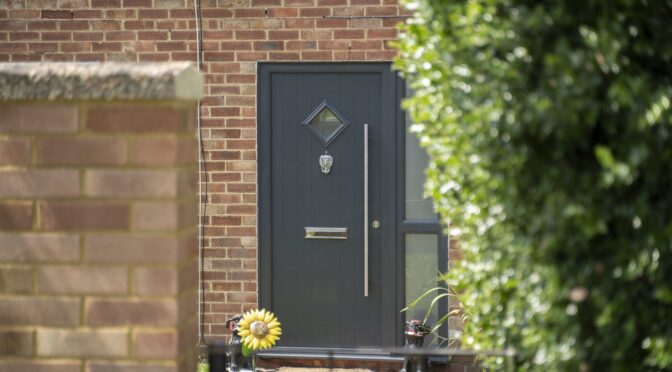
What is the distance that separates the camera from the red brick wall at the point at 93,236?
2691 mm

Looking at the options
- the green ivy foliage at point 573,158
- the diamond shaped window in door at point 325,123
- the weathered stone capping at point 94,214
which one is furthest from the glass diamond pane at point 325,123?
the weathered stone capping at point 94,214

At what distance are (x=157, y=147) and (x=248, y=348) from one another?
10.6ft

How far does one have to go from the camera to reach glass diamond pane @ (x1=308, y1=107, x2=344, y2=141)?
7.70m

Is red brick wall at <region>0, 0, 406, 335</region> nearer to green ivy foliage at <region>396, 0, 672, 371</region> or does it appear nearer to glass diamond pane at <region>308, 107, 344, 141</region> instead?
glass diamond pane at <region>308, 107, 344, 141</region>

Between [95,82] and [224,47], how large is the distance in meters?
5.03

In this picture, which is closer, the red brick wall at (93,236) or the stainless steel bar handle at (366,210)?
the red brick wall at (93,236)

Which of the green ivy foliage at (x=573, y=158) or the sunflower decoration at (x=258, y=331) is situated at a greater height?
the green ivy foliage at (x=573, y=158)

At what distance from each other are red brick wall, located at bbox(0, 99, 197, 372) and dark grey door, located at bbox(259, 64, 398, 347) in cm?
492

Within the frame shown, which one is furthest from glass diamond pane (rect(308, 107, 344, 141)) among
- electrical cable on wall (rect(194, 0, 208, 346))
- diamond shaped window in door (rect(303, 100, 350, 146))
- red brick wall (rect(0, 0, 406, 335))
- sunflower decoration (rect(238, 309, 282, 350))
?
sunflower decoration (rect(238, 309, 282, 350))

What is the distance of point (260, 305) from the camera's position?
25.7 ft

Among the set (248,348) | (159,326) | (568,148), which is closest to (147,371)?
(159,326)

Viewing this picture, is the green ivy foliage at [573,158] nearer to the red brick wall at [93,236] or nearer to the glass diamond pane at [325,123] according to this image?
the red brick wall at [93,236]

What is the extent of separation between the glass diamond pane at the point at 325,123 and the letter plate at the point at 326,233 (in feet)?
2.13

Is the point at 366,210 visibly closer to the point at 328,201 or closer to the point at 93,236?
the point at 328,201
